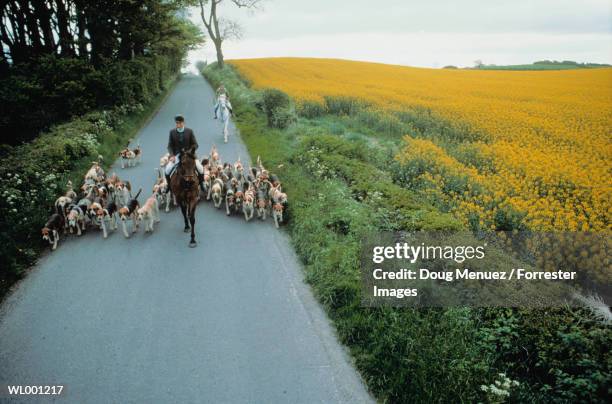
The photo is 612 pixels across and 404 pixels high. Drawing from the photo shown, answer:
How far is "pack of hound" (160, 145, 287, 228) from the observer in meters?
11.1

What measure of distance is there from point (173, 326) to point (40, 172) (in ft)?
29.1

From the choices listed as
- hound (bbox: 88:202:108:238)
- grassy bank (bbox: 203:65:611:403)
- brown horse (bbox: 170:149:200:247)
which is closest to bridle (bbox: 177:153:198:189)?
brown horse (bbox: 170:149:200:247)

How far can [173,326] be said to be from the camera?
683cm

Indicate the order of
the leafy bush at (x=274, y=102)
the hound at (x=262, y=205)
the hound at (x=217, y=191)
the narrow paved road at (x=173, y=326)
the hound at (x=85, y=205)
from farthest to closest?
the leafy bush at (x=274, y=102)
the hound at (x=217, y=191)
the hound at (x=262, y=205)
the hound at (x=85, y=205)
the narrow paved road at (x=173, y=326)

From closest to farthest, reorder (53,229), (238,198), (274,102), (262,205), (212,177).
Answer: (53,229) < (262,205) < (238,198) < (212,177) < (274,102)

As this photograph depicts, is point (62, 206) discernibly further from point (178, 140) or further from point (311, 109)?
point (311, 109)

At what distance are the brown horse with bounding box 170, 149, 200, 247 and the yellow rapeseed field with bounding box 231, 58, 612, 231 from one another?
6.58m

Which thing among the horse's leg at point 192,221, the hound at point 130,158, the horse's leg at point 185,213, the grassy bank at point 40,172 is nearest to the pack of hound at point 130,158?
the hound at point 130,158

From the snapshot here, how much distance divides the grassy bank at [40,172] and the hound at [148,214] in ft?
7.91

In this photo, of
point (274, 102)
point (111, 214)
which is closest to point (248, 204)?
point (111, 214)

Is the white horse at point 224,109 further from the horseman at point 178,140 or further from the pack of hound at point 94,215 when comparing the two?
the pack of hound at point 94,215

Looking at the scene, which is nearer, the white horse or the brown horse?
the brown horse

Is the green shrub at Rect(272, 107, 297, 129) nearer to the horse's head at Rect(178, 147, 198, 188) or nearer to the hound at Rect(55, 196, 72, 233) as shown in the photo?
the horse's head at Rect(178, 147, 198, 188)

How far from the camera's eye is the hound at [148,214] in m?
10.4
